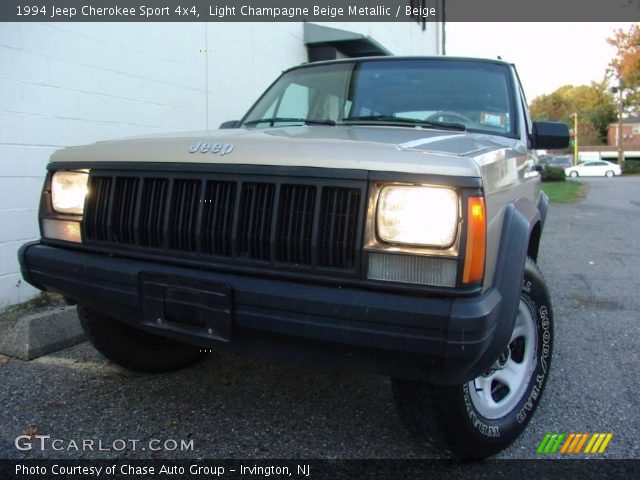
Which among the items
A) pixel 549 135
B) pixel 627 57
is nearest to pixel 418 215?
pixel 549 135

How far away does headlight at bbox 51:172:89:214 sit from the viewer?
2.47 meters

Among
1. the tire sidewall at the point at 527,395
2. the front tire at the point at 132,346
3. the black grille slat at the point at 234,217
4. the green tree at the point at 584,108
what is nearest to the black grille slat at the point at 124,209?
the black grille slat at the point at 234,217

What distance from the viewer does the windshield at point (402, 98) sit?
303cm

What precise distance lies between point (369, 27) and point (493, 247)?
9982 millimetres

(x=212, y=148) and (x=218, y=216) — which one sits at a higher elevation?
(x=212, y=148)

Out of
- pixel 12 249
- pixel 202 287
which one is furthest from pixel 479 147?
Result: pixel 12 249

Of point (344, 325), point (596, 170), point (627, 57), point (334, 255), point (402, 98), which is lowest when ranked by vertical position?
point (596, 170)

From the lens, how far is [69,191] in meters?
2.51

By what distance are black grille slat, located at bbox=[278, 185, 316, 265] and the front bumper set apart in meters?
0.10

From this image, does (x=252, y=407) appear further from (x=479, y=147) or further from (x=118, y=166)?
(x=479, y=147)

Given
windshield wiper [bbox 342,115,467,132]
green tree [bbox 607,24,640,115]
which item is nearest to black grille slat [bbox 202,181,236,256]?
windshield wiper [bbox 342,115,467,132]

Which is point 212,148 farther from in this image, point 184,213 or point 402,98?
point 402,98

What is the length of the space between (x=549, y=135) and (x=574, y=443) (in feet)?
5.62

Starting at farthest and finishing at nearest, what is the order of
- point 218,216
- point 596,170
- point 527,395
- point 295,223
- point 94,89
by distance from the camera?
point 596,170
point 94,89
point 527,395
point 218,216
point 295,223
